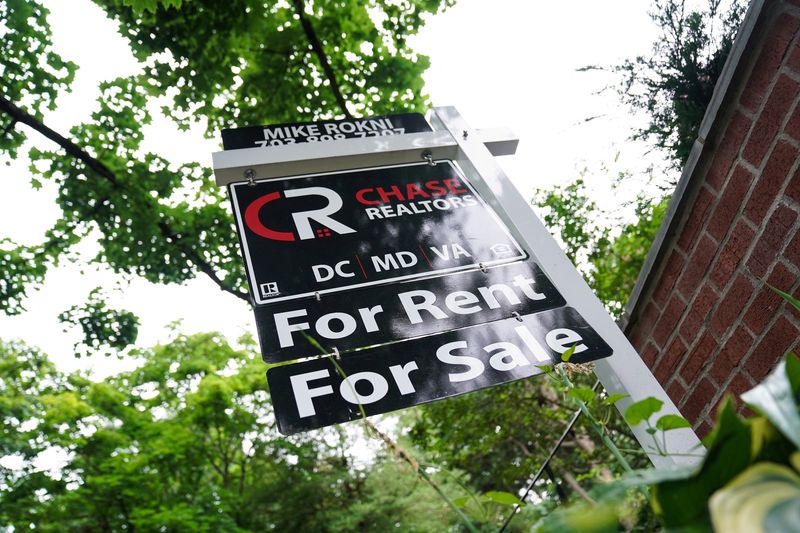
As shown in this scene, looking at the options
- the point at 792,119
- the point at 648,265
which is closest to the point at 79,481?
the point at 648,265

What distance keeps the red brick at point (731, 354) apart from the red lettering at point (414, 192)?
1286 millimetres

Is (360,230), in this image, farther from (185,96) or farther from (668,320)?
(185,96)

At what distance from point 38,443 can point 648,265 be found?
38.1 feet

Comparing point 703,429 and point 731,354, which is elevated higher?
point 731,354

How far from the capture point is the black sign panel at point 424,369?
1.56 m

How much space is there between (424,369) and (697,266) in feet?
4.06

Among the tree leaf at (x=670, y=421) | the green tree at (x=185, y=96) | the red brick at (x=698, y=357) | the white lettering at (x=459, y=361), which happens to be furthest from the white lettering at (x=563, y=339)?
the green tree at (x=185, y=96)

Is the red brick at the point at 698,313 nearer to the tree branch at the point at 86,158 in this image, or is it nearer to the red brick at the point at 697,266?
the red brick at the point at 697,266

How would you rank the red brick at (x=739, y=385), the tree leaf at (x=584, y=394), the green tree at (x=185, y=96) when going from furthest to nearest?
the green tree at (x=185, y=96), the red brick at (x=739, y=385), the tree leaf at (x=584, y=394)

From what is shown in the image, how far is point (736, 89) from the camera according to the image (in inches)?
83.2

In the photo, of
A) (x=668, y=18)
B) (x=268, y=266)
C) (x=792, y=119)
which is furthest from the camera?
(x=668, y=18)

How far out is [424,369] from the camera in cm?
169

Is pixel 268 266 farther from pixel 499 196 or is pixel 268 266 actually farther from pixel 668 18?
pixel 668 18

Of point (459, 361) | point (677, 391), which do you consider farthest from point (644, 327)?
point (459, 361)
